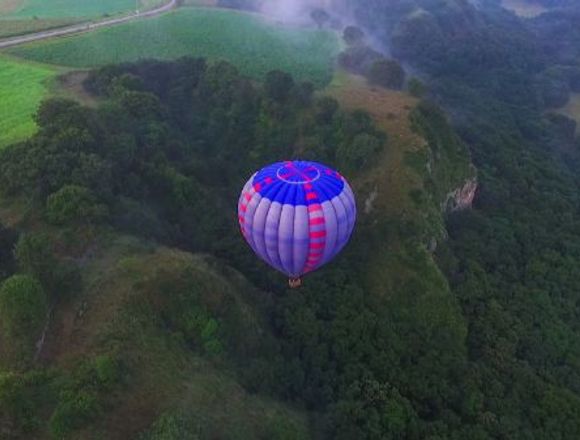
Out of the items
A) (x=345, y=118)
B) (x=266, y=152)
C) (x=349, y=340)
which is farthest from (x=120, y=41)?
(x=349, y=340)

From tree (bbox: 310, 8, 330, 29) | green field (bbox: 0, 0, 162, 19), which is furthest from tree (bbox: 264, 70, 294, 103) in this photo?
green field (bbox: 0, 0, 162, 19)

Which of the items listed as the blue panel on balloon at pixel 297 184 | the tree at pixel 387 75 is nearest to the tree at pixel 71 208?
the blue panel on balloon at pixel 297 184

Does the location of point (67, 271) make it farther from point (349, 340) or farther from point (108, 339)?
point (349, 340)

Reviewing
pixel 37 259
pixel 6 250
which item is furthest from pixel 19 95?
pixel 37 259

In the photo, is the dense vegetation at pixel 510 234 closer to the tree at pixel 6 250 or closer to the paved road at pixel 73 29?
the tree at pixel 6 250

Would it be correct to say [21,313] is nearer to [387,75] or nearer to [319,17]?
[387,75]

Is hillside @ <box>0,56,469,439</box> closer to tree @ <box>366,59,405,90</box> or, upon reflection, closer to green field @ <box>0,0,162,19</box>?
tree @ <box>366,59,405,90</box>
